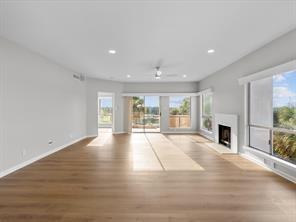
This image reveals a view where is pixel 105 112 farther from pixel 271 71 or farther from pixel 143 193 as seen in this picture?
pixel 271 71

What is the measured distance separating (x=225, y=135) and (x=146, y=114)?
4.73 metres

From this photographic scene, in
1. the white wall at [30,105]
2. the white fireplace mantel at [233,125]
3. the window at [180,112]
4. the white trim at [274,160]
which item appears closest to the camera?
the white trim at [274,160]

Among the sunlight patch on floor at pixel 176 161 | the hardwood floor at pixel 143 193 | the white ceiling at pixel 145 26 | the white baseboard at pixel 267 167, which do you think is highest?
the white ceiling at pixel 145 26

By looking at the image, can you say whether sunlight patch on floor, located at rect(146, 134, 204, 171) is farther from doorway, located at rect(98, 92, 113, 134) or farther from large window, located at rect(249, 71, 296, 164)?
doorway, located at rect(98, 92, 113, 134)

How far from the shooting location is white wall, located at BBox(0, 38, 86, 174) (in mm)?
3729

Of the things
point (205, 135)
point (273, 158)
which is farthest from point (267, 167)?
point (205, 135)

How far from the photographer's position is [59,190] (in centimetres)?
301

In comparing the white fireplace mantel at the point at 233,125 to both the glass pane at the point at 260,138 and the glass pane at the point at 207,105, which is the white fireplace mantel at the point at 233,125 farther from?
the glass pane at the point at 207,105

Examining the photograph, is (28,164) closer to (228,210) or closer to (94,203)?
(94,203)

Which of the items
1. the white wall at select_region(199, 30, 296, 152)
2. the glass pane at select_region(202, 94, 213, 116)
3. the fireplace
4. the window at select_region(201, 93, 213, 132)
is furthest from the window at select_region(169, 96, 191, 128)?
the fireplace

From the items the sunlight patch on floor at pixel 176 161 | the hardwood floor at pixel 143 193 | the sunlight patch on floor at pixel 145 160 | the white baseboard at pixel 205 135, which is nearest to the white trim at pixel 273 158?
the hardwood floor at pixel 143 193

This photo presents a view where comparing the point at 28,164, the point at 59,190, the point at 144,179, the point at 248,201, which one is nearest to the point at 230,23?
the point at 248,201

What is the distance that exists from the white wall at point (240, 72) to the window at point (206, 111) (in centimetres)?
62

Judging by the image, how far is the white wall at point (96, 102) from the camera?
8.51 metres
